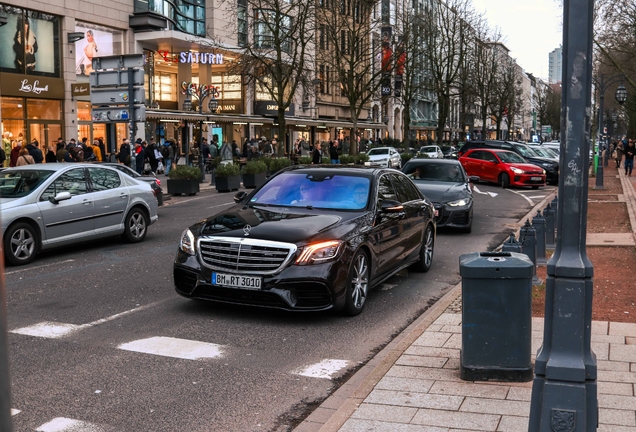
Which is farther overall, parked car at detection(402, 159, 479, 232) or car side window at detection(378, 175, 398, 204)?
parked car at detection(402, 159, 479, 232)

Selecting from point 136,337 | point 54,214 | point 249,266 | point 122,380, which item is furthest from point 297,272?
point 54,214

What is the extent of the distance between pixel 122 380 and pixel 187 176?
792 inches

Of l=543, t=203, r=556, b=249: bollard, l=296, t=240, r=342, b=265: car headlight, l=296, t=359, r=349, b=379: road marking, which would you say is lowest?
l=296, t=359, r=349, b=379: road marking

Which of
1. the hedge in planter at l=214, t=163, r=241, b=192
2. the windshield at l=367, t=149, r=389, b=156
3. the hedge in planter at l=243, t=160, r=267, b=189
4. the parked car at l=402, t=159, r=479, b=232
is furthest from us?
the windshield at l=367, t=149, r=389, b=156

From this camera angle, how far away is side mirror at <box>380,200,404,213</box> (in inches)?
353

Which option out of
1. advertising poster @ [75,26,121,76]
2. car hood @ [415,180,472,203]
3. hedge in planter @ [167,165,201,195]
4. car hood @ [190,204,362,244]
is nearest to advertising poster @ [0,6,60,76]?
advertising poster @ [75,26,121,76]

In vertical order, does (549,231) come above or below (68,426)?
above

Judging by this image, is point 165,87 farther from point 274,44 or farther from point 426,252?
point 426,252

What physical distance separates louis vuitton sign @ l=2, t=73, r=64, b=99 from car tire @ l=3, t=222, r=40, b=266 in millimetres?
23112

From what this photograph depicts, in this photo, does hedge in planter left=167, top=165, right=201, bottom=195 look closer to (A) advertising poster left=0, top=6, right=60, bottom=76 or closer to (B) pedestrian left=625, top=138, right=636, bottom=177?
(A) advertising poster left=0, top=6, right=60, bottom=76

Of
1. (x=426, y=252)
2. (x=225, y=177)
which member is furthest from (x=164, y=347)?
(x=225, y=177)

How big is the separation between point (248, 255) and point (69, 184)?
591cm

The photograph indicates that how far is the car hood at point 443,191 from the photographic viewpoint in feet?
50.6

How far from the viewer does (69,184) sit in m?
12.4
